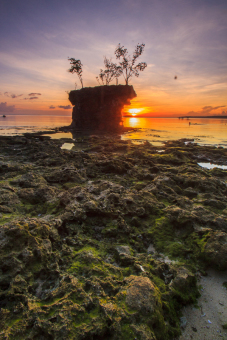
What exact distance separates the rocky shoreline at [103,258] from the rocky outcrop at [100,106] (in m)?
37.6

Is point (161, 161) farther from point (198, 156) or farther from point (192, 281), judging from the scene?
point (192, 281)

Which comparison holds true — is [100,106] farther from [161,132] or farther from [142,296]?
[142,296]

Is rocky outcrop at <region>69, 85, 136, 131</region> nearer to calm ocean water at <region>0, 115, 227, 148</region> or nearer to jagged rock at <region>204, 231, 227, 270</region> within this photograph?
calm ocean water at <region>0, 115, 227, 148</region>

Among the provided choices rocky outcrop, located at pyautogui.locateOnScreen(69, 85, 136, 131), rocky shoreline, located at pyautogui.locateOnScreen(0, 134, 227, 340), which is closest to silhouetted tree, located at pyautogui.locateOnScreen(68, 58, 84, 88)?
rocky outcrop, located at pyautogui.locateOnScreen(69, 85, 136, 131)

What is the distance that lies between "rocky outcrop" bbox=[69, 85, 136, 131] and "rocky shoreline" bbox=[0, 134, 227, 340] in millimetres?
37597

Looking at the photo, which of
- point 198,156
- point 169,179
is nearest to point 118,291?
point 169,179

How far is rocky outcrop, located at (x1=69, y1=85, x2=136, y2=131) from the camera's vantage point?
1639 inches

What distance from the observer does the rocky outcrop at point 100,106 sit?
41.6 metres

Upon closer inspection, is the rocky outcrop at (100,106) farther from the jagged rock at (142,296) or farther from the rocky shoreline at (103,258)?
the jagged rock at (142,296)

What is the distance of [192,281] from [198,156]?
501 inches

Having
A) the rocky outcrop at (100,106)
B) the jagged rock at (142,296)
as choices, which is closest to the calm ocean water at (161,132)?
the rocky outcrop at (100,106)

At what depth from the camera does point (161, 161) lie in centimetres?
1098

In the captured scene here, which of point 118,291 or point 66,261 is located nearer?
point 118,291

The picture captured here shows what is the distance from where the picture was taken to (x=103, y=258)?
10.7 ft
